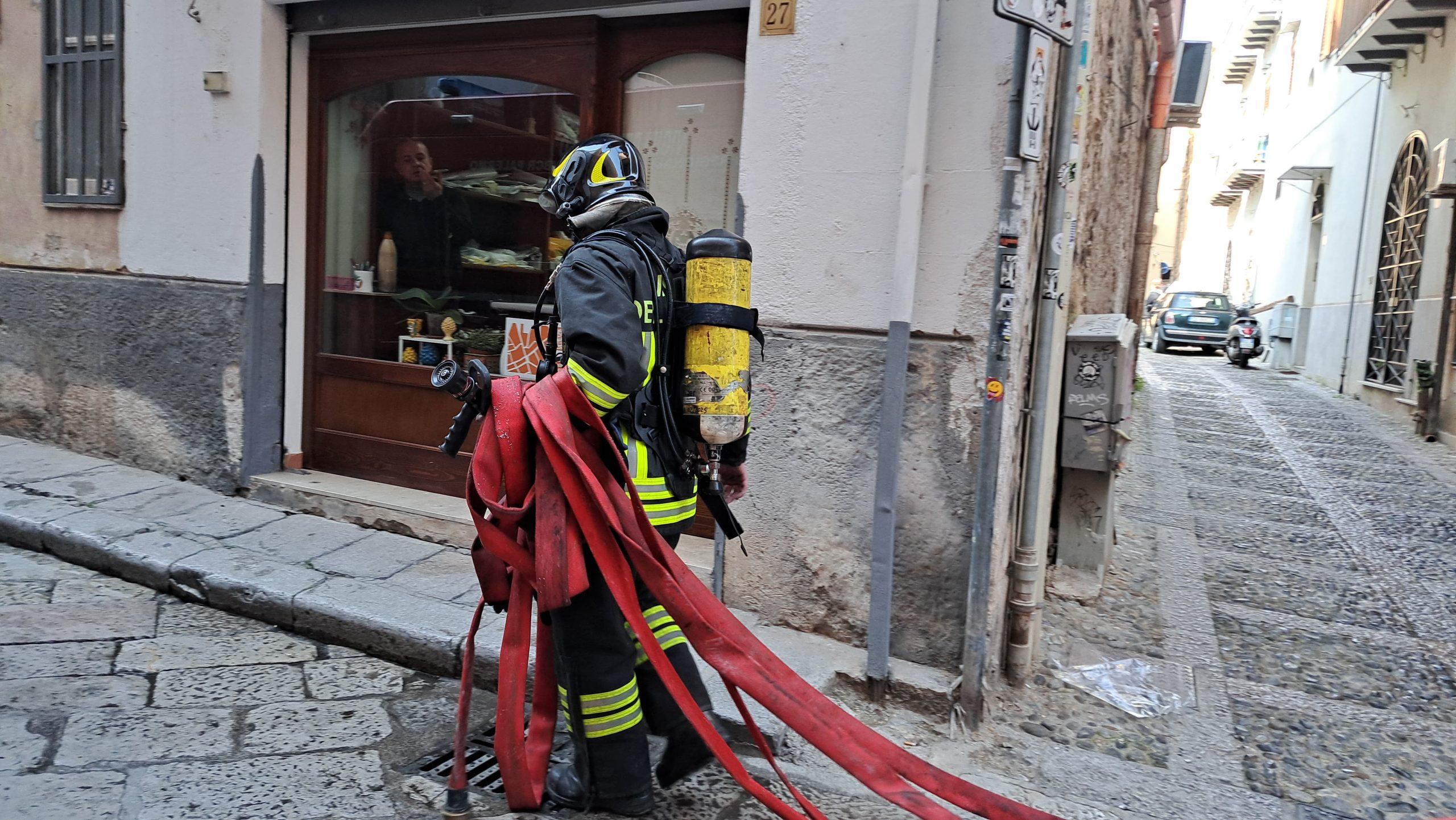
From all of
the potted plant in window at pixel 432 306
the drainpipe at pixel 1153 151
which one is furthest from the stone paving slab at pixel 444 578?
the drainpipe at pixel 1153 151

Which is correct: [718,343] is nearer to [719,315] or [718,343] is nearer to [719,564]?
[719,315]

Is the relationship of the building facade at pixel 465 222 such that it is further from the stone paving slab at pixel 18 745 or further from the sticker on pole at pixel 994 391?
the stone paving slab at pixel 18 745

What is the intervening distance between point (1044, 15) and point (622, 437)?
6.25 feet

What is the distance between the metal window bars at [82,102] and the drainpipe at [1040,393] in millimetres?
5540

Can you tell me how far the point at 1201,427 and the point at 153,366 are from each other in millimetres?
9952

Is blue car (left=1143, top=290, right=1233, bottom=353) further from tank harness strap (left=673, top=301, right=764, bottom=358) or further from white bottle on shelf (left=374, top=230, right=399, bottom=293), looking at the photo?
tank harness strap (left=673, top=301, right=764, bottom=358)

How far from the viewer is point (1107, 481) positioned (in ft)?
16.6

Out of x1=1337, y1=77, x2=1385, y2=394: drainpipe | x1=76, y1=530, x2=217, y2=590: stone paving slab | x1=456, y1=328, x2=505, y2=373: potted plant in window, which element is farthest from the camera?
x1=1337, y1=77, x2=1385, y2=394: drainpipe

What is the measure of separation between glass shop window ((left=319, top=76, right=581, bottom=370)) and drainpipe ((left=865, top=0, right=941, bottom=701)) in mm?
2103

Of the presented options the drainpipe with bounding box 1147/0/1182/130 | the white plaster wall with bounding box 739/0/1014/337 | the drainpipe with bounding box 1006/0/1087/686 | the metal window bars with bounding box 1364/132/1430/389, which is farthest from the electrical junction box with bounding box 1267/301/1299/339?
the white plaster wall with bounding box 739/0/1014/337

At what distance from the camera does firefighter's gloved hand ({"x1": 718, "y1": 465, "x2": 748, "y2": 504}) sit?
3154 mm

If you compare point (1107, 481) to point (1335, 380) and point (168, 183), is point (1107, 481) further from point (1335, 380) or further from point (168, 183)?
point (1335, 380)

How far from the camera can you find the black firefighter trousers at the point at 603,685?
2.71m

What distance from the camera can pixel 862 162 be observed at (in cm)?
371
